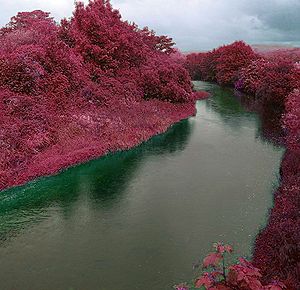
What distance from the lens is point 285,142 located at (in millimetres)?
39219

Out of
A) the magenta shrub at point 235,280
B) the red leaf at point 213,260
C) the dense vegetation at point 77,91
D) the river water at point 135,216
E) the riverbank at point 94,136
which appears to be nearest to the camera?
the magenta shrub at point 235,280

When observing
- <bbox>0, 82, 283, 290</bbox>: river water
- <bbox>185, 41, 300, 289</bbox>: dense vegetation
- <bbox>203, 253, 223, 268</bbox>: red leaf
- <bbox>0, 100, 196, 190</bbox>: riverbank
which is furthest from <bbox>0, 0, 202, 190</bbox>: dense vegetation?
<bbox>203, 253, 223, 268</bbox>: red leaf

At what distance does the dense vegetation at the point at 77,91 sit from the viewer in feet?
107

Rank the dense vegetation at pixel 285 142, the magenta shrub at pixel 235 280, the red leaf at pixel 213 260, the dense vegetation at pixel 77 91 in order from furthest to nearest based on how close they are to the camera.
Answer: the dense vegetation at pixel 77 91 → the dense vegetation at pixel 285 142 → the red leaf at pixel 213 260 → the magenta shrub at pixel 235 280

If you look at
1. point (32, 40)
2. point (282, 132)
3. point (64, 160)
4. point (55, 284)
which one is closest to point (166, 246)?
point (55, 284)

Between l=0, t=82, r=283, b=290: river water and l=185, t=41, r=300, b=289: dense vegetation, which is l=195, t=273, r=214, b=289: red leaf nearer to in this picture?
l=185, t=41, r=300, b=289: dense vegetation

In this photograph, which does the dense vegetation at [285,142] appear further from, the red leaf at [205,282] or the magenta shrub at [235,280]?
the red leaf at [205,282]

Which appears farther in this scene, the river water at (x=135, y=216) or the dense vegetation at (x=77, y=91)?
the dense vegetation at (x=77, y=91)

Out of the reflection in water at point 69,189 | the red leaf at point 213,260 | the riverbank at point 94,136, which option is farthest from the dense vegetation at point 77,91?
the red leaf at point 213,260

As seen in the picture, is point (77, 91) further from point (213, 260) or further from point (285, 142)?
point (213, 260)

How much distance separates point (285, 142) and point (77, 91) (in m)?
23.7

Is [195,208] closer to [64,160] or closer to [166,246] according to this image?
[166,246]

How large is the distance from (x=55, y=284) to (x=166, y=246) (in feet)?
19.7

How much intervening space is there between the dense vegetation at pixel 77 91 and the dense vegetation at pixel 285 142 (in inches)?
542
